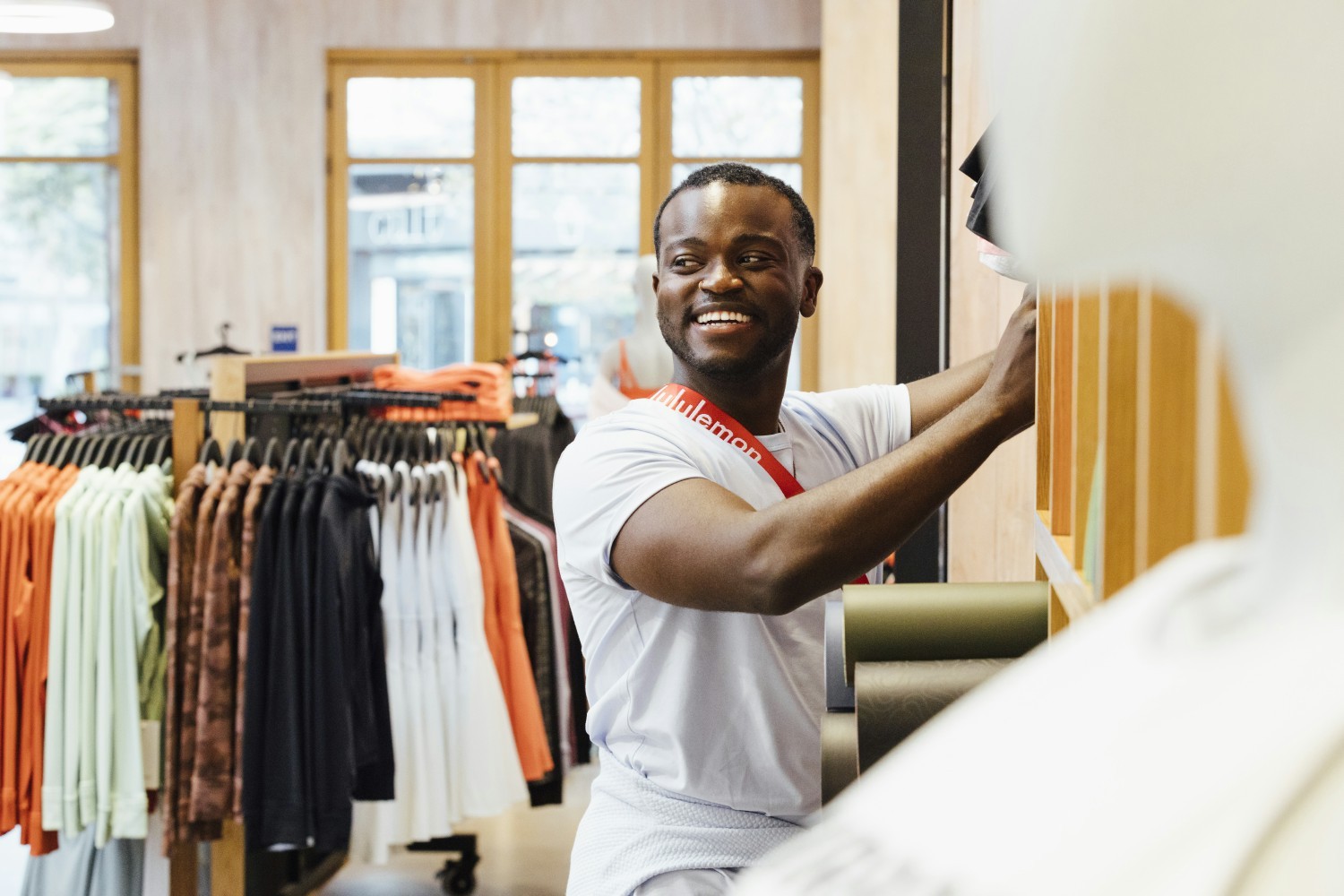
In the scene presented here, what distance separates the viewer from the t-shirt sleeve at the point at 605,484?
4.28 ft

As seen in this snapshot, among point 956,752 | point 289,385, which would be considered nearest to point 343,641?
point 289,385

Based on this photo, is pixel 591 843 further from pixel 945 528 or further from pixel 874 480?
pixel 945 528

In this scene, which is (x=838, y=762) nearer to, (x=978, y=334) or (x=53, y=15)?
(x=978, y=334)

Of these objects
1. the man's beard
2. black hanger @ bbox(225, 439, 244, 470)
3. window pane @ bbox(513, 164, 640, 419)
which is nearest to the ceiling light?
window pane @ bbox(513, 164, 640, 419)

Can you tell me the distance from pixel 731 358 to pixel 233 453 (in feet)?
5.83

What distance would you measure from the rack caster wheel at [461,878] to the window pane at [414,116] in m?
4.58

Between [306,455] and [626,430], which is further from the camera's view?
[306,455]

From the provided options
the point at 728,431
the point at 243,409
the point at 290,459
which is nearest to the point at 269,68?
the point at 243,409

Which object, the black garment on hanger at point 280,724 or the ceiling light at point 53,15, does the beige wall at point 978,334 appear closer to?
the black garment on hanger at point 280,724

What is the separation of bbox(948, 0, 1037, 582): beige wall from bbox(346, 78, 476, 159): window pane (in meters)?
5.41

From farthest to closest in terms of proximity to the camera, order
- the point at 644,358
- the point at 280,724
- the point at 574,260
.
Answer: the point at 574,260 → the point at 644,358 → the point at 280,724

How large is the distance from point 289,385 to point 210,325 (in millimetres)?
3926

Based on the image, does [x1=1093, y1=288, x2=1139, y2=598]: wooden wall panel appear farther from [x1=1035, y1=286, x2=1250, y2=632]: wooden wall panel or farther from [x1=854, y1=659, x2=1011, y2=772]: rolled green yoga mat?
[x1=854, y1=659, x2=1011, y2=772]: rolled green yoga mat

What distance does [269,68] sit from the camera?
723cm
